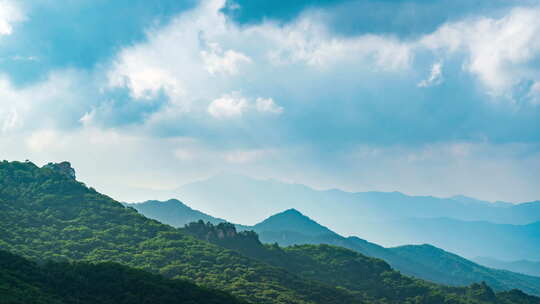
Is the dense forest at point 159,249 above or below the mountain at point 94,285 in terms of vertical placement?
above

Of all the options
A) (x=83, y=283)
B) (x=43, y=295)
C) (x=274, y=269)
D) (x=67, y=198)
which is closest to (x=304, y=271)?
(x=274, y=269)

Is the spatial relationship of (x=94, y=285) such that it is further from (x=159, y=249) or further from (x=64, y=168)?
(x=64, y=168)

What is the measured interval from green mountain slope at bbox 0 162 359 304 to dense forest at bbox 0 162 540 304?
24 cm

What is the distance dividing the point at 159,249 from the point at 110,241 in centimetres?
1341

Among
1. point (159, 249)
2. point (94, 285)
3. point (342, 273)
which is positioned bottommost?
point (94, 285)

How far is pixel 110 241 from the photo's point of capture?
148875 mm

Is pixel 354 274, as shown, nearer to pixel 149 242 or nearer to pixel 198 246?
pixel 198 246

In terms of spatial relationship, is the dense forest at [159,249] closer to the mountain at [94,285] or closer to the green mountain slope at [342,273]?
the green mountain slope at [342,273]

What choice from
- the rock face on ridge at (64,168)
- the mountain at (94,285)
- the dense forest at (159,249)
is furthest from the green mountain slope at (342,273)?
the mountain at (94,285)

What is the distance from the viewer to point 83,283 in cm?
9600

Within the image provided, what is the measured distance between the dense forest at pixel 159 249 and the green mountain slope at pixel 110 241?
0.79ft

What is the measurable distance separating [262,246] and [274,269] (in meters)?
46.4

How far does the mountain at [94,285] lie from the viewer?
290 ft

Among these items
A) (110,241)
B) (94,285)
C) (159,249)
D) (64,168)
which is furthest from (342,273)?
(94,285)
